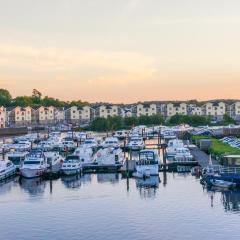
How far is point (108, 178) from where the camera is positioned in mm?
34562

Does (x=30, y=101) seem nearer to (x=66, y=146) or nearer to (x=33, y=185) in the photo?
(x=66, y=146)

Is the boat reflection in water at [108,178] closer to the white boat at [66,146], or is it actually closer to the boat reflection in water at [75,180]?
the boat reflection in water at [75,180]

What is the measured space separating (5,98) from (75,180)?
80172 millimetres

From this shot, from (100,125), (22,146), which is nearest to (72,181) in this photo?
(22,146)

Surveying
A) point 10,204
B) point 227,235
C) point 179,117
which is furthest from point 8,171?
point 179,117

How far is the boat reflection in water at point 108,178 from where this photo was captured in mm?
33466

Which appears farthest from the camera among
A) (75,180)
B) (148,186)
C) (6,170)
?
(6,170)

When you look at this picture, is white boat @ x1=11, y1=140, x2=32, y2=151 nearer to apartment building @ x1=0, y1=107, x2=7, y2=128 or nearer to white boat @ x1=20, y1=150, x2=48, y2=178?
white boat @ x1=20, y1=150, x2=48, y2=178

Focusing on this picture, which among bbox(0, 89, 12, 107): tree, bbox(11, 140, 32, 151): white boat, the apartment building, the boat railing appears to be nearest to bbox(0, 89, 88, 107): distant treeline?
bbox(0, 89, 12, 107): tree

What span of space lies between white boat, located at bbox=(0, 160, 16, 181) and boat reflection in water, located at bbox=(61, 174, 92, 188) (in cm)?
338

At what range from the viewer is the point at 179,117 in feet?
289

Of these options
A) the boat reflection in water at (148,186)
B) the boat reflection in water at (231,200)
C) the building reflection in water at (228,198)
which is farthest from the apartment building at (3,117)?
the boat reflection in water at (231,200)

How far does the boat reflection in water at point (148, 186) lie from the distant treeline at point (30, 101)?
250 feet

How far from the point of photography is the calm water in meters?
21.6
